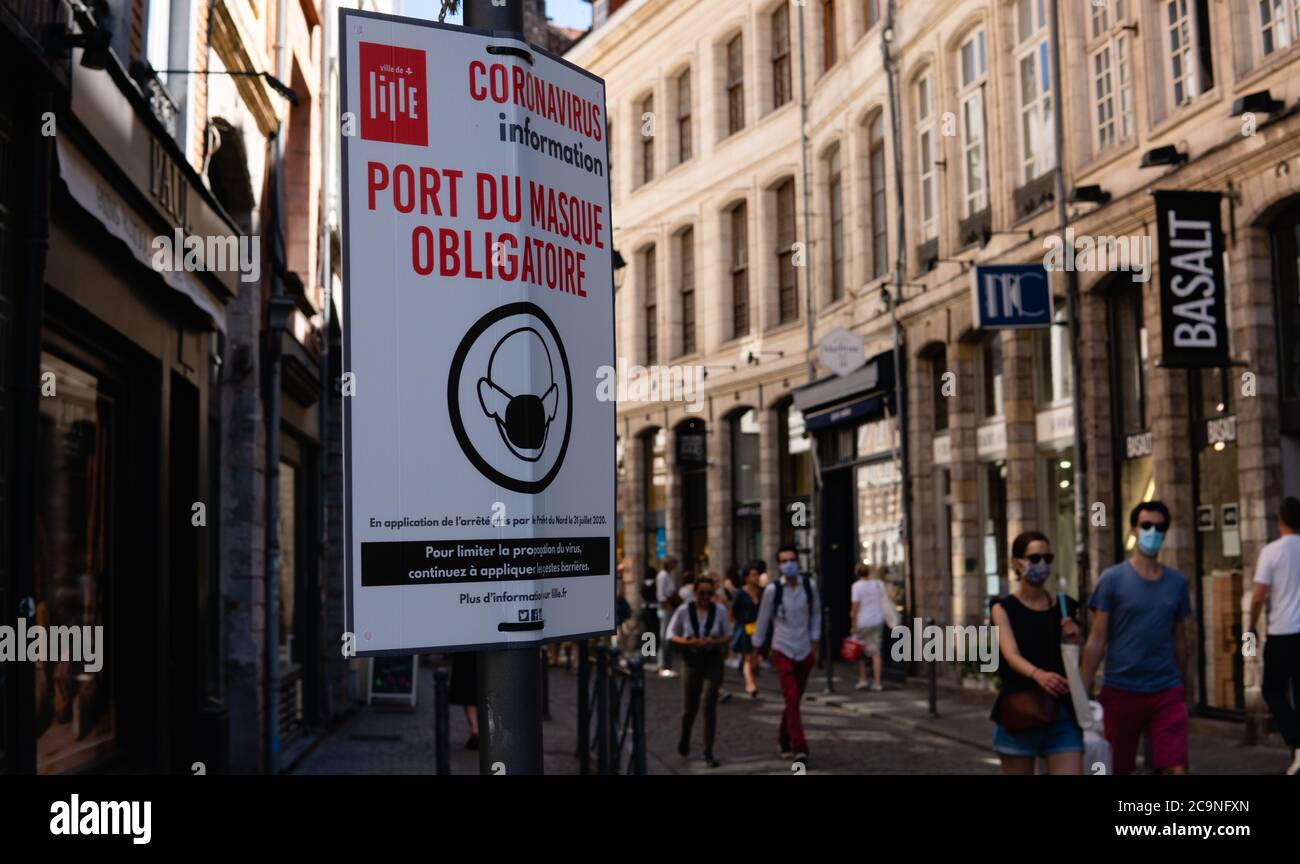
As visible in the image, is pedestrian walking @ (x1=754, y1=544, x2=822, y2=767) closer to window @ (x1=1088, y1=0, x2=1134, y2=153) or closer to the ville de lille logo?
window @ (x1=1088, y1=0, x2=1134, y2=153)

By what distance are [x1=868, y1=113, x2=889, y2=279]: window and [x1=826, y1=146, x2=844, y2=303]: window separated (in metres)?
1.57

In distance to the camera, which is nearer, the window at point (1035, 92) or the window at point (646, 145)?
the window at point (1035, 92)

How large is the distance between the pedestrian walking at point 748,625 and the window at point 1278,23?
26.8 ft

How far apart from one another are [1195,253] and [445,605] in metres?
12.5

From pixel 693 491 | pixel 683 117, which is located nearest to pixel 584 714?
pixel 693 491

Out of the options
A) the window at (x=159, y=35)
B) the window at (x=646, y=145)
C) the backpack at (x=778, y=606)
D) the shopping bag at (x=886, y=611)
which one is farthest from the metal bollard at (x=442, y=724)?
the window at (x=646, y=145)

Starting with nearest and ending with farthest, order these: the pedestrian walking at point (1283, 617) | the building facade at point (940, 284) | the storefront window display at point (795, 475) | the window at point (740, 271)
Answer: the pedestrian walking at point (1283, 617) → the building facade at point (940, 284) → the storefront window display at point (795, 475) → the window at point (740, 271)

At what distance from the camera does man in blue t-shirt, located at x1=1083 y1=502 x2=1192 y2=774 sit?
25.8 ft

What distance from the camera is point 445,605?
3.02m

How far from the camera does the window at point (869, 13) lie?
2490 cm

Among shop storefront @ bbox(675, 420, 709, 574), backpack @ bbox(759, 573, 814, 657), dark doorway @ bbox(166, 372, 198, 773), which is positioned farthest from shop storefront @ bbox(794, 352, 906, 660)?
dark doorway @ bbox(166, 372, 198, 773)

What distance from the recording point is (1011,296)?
58.1 feet

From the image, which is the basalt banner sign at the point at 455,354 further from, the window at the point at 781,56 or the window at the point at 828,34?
the window at the point at 781,56
